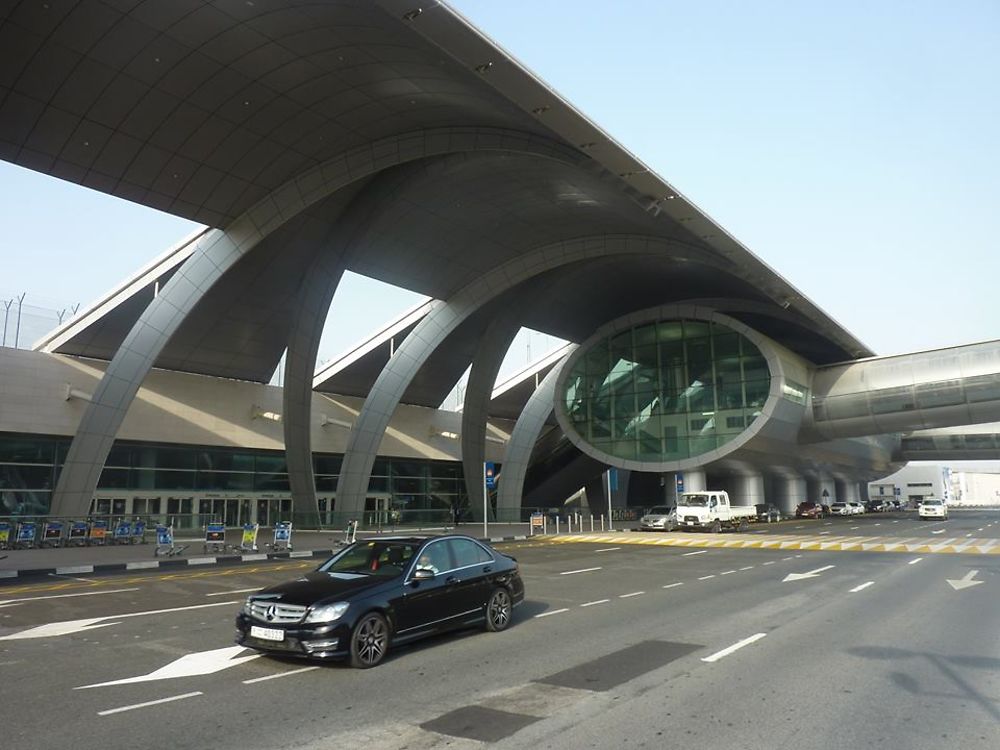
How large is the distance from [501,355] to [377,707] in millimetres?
37919

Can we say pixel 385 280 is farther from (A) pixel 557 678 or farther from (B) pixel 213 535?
(A) pixel 557 678

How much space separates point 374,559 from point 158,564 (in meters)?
13.2

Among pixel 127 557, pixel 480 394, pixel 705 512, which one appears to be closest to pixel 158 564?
pixel 127 557

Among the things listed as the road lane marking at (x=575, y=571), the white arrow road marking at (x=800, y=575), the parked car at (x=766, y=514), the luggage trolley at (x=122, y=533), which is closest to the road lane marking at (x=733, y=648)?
the white arrow road marking at (x=800, y=575)

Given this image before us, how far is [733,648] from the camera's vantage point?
8.62 meters

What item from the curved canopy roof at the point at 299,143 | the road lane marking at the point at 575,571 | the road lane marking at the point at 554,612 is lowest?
the road lane marking at the point at 575,571

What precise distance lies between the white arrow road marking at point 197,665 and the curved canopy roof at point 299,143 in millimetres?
14057

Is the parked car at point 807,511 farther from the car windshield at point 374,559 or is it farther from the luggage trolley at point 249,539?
the car windshield at point 374,559

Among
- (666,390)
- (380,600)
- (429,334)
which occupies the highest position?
(429,334)

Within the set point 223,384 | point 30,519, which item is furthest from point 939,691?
point 223,384

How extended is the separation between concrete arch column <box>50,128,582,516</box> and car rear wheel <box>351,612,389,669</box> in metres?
21.0

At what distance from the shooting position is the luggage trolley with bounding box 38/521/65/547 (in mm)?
24328

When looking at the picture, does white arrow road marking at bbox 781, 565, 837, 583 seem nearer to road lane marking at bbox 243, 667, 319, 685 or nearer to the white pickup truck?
road lane marking at bbox 243, 667, 319, 685

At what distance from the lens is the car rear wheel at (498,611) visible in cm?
968
